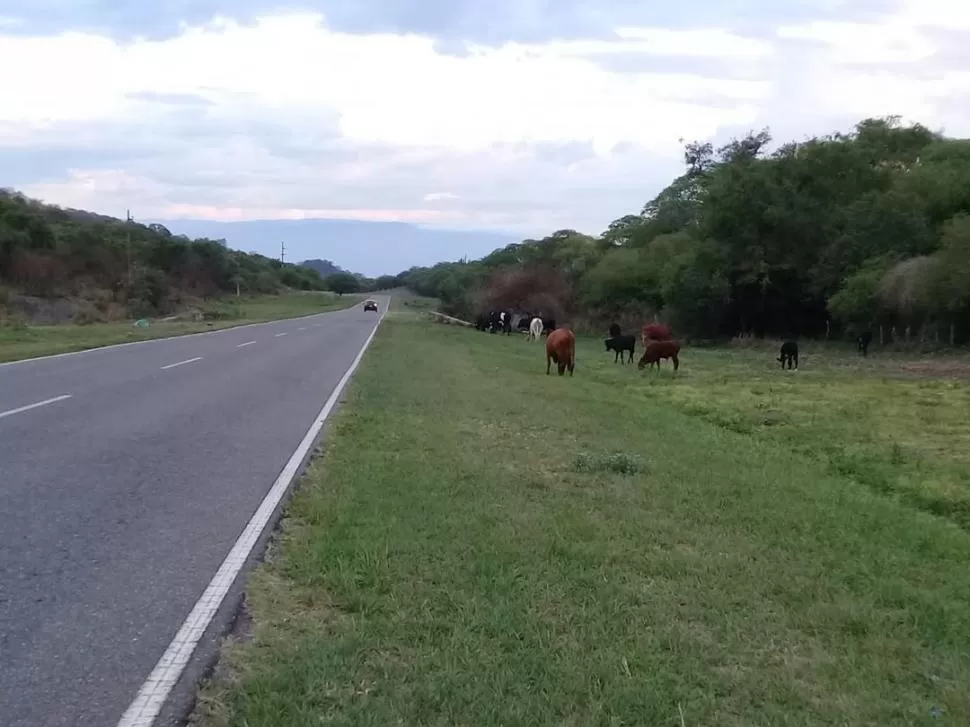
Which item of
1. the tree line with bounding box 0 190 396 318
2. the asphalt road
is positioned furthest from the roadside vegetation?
the asphalt road

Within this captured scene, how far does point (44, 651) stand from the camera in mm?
5363

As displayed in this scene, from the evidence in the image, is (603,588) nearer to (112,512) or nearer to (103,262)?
(112,512)

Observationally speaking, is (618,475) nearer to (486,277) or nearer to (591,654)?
(591,654)

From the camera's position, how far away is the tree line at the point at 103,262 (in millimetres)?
67125

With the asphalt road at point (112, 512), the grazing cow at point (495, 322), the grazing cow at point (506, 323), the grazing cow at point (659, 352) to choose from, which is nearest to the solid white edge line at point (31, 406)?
the asphalt road at point (112, 512)

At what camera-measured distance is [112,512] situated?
8336 millimetres

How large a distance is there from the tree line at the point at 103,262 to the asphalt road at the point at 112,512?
153ft

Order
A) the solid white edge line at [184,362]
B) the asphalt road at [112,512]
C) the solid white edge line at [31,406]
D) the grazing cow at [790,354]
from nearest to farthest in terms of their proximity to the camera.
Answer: the asphalt road at [112,512]
the solid white edge line at [31,406]
the solid white edge line at [184,362]
the grazing cow at [790,354]

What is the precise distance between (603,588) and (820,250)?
150 feet

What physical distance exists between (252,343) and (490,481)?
2451cm

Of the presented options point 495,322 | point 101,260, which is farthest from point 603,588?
point 101,260

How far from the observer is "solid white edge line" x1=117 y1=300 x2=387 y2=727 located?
472 centimetres

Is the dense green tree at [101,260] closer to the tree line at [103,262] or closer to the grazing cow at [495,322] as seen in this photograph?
the tree line at [103,262]

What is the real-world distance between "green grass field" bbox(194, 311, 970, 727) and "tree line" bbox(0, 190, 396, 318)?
5321cm
